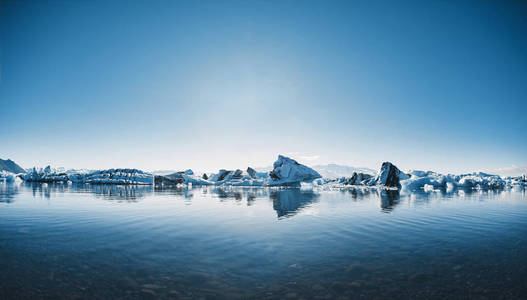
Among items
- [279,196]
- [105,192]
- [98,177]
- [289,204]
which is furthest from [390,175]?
[98,177]

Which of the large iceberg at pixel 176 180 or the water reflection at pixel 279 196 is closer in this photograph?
the water reflection at pixel 279 196

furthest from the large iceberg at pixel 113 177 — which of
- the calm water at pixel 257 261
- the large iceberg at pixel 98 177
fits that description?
the calm water at pixel 257 261

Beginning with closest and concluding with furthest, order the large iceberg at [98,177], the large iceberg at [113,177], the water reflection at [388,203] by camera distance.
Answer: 1. the water reflection at [388,203]
2. the large iceberg at [113,177]
3. the large iceberg at [98,177]

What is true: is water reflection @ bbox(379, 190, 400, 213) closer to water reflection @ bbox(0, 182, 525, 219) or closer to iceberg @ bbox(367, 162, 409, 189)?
water reflection @ bbox(0, 182, 525, 219)

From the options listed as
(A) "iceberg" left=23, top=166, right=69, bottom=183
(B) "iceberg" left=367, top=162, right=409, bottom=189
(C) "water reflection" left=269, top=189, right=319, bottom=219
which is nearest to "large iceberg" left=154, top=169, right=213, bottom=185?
(A) "iceberg" left=23, top=166, right=69, bottom=183

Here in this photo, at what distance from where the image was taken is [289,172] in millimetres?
65062

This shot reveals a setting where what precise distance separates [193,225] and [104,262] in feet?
16.4

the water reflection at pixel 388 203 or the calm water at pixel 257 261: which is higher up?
the calm water at pixel 257 261

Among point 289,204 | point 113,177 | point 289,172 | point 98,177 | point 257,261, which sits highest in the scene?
point 289,172

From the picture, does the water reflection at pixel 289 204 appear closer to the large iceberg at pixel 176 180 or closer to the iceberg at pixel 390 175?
the iceberg at pixel 390 175

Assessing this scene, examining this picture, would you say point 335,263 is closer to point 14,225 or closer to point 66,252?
point 66,252

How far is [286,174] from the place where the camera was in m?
65.3

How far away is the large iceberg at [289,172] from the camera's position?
64000 mm

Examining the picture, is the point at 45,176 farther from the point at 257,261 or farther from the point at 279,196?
the point at 257,261
